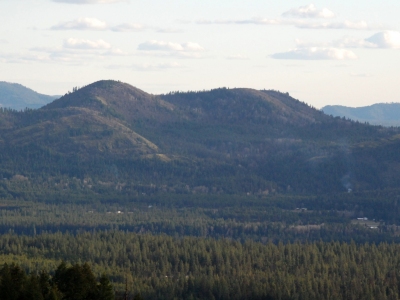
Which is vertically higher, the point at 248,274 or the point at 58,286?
the point at 58,286

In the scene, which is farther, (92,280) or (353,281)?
(353,281)

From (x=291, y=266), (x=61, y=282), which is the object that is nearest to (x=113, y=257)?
(x=291, y=266)

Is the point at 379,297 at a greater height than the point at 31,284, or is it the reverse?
the point at 31,284

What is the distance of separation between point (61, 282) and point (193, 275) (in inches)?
3189

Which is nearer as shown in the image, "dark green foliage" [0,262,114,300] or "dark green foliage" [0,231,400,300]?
"dark green foliage" [0,262,114,300]

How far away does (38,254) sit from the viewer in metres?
198

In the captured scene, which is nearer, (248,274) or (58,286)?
(58,286)

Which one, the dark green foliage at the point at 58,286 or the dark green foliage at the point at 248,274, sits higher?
the dark green foliage at the point at 58,286

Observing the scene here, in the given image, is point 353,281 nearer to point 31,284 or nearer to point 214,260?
point 214,260

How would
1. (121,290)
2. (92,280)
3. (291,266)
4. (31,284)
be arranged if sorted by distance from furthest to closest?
(291,266), (121,290), (92,280), (31,284)

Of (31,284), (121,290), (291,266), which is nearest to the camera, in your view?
(31,284)

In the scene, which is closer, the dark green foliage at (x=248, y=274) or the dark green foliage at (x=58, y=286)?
the dark green foliage at (x=58, y=286)

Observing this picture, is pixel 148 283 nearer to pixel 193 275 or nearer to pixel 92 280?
pixel 193 275

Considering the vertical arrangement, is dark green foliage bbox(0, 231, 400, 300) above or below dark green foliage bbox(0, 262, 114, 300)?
below
